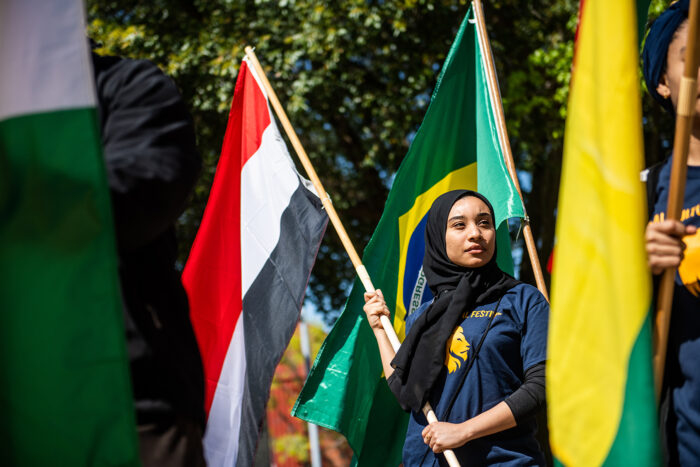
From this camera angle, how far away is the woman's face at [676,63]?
2.03 meters

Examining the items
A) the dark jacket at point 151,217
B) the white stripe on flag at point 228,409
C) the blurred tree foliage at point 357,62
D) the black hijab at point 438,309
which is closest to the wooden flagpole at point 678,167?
the dark jacket at point 151,217

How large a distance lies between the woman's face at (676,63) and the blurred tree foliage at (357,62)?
6492 millimetres

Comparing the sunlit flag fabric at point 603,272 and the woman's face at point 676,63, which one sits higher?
the woman's face at point 676,63

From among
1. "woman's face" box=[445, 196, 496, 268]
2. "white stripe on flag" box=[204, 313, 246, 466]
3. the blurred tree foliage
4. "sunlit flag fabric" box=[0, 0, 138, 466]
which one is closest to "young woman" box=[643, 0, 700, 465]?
"woman's face" box=[445, 196, 496, 268]

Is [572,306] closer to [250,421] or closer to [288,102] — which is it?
[250,421]

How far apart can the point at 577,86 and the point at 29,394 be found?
4.75 ft

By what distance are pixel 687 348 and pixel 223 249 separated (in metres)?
2.55

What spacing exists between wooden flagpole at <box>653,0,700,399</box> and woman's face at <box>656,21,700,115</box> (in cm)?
20

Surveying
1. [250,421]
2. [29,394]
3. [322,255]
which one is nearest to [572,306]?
[29,394]

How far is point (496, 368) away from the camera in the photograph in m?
2.91

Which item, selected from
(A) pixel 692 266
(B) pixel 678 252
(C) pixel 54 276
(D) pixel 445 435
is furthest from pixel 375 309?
(C) pixel 54 276

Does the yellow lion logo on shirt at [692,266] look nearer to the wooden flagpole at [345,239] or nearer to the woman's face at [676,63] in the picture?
the woman's face at [676,63]

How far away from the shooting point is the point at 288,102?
8.70 meters

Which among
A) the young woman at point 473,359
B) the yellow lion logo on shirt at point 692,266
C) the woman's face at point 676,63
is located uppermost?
the woman's face at point 676,63
